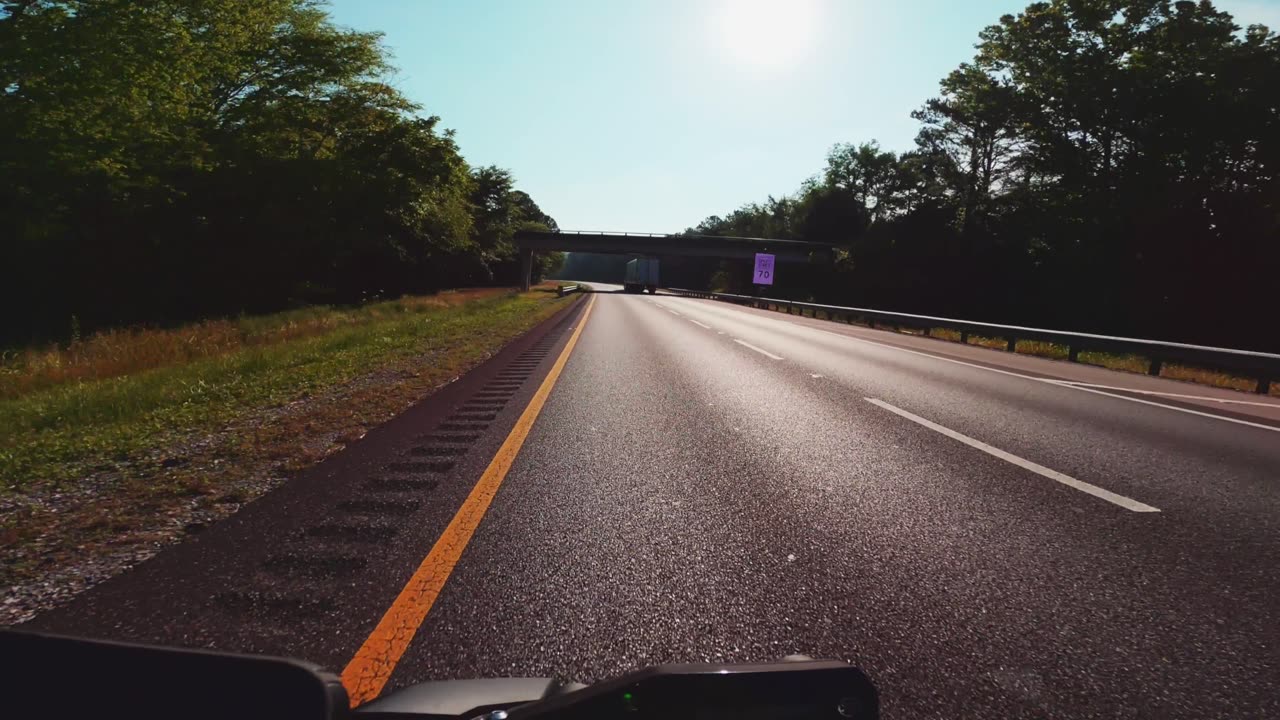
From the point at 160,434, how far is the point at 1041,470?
837cm

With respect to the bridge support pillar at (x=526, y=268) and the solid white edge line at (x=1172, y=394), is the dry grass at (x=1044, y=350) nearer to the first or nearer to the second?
the solid white edge line at (x=1172, y=394)

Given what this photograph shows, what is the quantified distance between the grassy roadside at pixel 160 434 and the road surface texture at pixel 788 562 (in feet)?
1.50

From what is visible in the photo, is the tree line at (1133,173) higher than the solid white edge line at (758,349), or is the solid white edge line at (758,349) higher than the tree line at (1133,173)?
the tree line at (1133,173)

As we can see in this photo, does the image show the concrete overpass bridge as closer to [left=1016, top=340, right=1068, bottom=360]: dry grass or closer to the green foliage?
the green foliage

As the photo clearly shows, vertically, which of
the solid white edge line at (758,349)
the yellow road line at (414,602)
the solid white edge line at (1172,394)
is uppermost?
the solid white edge line at (758,349)

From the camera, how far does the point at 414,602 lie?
2.84m

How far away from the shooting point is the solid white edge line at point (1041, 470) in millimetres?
4426

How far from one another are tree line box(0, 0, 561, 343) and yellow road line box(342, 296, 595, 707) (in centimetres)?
2163

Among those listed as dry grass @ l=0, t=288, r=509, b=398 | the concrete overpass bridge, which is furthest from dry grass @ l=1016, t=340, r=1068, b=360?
the concrete overpass bridge

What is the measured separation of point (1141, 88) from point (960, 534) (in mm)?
42286

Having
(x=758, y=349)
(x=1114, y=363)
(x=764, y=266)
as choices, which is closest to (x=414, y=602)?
(x=758, y=349)

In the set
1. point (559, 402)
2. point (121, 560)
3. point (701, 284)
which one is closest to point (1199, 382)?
point (559, 402)

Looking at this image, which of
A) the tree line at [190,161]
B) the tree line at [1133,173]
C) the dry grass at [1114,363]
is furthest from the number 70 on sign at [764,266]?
the dry grass at [1114,363]

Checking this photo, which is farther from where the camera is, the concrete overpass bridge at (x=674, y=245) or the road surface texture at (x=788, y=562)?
the concrete overpass bridge at (x=674, y=245)
